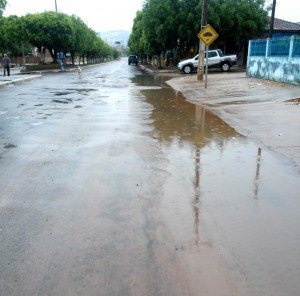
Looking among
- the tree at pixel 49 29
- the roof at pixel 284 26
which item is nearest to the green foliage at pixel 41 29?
the tree at pixel 49 29

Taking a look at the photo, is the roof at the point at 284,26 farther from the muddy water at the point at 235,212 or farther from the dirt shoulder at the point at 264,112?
the muddy water at the point at 235,212

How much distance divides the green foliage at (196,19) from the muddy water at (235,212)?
2865 cm

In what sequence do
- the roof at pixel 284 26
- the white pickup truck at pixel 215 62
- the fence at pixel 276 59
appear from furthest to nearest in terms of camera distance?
the roof at pixel 284 26 → the white pickup truck at pixel 215 62 → the fence at pixel 276 59

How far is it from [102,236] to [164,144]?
13.3ft

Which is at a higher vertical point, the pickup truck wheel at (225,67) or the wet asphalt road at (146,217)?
→ the wet asphalt road at (146,217)

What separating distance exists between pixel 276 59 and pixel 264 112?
10.6 metres

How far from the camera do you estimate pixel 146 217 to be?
4.30 meters

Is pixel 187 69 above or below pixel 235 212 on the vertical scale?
below

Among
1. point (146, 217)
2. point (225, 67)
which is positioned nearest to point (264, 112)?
point (146, 217)

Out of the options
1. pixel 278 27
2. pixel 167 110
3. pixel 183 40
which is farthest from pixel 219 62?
pixel 167 110

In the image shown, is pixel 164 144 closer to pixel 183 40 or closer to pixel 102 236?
pixel 102 236

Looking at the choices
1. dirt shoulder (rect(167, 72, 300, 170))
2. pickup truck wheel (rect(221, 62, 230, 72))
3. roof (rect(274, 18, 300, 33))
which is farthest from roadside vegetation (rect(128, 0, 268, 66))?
dirt shoulder (rect(167, 72, 300, 170))

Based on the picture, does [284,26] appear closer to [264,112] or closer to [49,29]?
[49,29]

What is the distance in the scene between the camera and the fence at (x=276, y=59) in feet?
60.4
